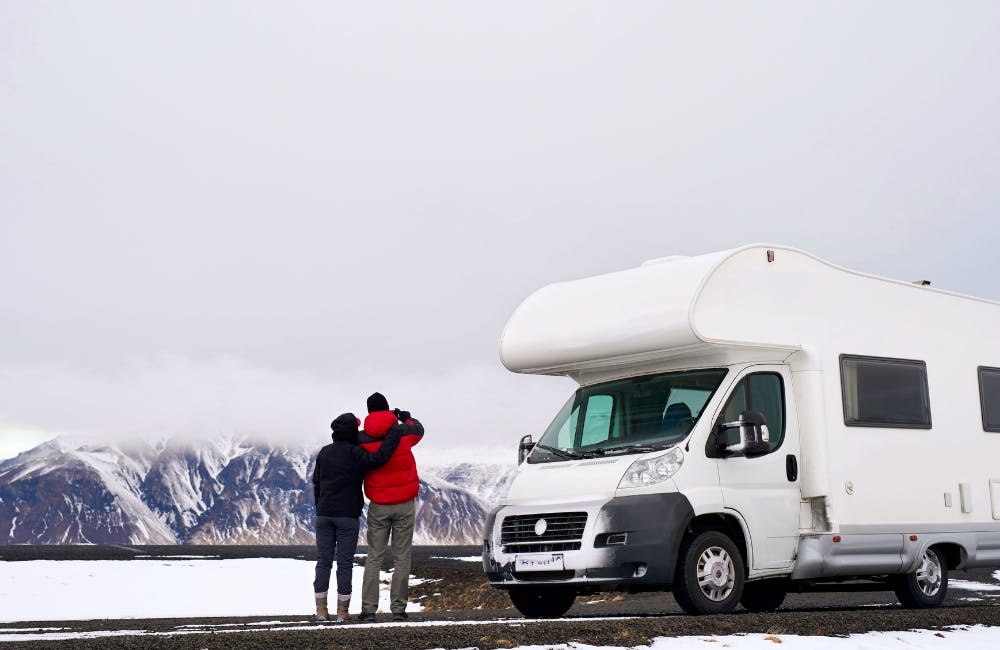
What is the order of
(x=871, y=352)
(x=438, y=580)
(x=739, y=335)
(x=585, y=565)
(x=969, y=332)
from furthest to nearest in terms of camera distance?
(x=438, y=580) < (x=969, y=332) < (x=871, y=352) < (x=739, y=335) < (x=585, y=565)

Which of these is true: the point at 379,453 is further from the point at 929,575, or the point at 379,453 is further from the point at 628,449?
the point at 929,575

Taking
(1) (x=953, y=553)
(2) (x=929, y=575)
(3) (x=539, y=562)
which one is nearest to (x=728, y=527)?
(3) (x=539, y=562)

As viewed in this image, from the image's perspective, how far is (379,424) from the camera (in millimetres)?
13219

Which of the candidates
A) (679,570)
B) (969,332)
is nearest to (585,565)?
(679,570)

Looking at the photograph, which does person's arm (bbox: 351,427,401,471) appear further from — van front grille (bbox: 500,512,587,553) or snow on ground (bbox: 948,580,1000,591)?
snow on ground (bbox: 948,580,1000,591)

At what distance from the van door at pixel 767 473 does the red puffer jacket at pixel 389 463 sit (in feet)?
11.3

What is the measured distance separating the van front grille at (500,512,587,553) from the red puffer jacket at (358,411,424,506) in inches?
51.7

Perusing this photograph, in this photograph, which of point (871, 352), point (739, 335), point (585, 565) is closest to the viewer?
point (585, 565)

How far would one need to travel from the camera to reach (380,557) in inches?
529

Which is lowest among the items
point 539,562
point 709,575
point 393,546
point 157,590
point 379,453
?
point 157,590

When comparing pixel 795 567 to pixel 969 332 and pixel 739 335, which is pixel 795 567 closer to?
pixel 739 335

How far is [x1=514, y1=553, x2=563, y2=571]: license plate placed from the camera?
12039 millimetres

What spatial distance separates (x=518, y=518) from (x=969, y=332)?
23.7ft

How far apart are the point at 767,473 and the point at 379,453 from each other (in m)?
4.28
